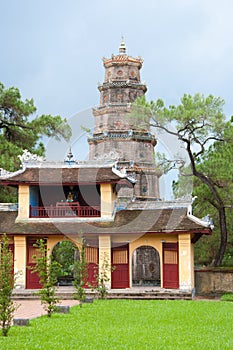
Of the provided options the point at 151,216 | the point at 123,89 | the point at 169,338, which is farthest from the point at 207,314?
the point at 123,89

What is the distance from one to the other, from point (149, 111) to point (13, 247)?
942 cm

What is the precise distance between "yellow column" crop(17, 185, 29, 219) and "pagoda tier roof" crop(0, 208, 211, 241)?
345 millimetres

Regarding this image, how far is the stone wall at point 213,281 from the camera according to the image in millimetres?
25828

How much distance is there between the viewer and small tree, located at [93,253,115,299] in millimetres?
21625

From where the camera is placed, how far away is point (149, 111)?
2703 centimetres

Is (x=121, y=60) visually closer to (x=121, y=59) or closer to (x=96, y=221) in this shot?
(x=121, y=59)

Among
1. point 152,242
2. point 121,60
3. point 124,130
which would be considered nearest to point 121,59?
point 121,60

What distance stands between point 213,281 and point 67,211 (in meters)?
7.88

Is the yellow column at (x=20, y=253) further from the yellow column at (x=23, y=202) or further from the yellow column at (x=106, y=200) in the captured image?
the yellow column at (x=106, y=200)

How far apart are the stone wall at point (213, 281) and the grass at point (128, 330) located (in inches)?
318

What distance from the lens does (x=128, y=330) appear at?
12516mm

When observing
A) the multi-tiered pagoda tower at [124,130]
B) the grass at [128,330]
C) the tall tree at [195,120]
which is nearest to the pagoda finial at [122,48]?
the multi-tiered pagoda tower at [124,130]

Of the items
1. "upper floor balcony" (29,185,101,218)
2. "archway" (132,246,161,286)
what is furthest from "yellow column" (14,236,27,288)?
"archway" (132,246,161,286)

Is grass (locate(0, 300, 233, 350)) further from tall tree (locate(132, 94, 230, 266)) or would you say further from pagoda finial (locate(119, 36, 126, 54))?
pagoda finial (locate(119, 36, 126, 54))
